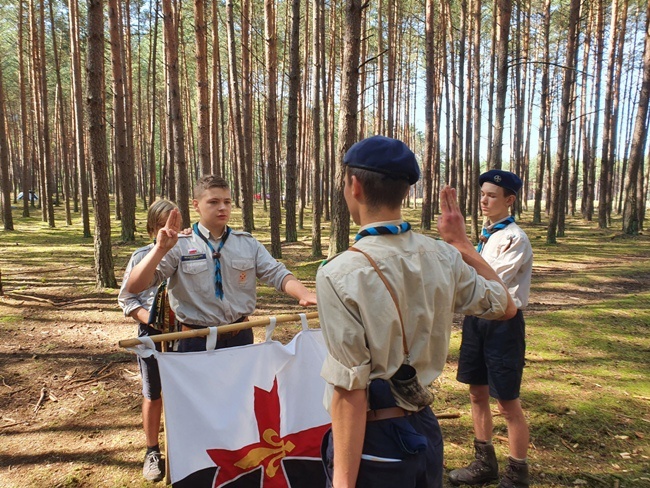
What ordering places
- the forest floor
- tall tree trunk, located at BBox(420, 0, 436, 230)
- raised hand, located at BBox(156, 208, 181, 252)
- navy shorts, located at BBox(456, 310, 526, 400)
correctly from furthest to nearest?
tall tree trunk, located at BBox(420, 0, 436, 230), the forest floor, navy shorts, located at BBox(456, 310, 526, 400), raised hand, located at BBox(156, 208, 181, 252)

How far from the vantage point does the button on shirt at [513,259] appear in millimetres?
2951

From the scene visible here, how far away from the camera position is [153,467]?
3.17 meters

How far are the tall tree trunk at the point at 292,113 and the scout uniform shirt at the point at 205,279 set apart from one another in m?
9.05

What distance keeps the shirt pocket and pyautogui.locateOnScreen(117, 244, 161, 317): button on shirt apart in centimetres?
50

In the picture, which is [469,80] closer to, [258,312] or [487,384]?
[258,312]

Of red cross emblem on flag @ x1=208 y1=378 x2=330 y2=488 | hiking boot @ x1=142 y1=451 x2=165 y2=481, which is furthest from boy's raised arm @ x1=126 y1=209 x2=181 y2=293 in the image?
hiking boot @ x1=142 y1=451 x2=165 y2=481

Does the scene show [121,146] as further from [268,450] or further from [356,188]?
[356,188]

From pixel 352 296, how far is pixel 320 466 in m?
1.62

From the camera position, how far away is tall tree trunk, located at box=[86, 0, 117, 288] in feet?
24.3

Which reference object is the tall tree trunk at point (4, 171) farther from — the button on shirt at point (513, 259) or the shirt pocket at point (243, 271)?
the button on shirt at point (513, 259)

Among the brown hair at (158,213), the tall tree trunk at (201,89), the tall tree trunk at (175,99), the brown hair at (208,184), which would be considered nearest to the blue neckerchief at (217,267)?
the brown hair at (208,184)

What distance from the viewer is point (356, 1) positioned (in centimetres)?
802

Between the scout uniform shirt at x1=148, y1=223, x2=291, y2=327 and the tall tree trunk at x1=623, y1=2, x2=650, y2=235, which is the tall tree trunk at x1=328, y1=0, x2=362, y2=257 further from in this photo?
the tall tree trunk at x1=623, y1=2, x2=650, y2=235

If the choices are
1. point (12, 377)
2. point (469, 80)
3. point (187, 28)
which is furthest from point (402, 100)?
point (12, 377)
